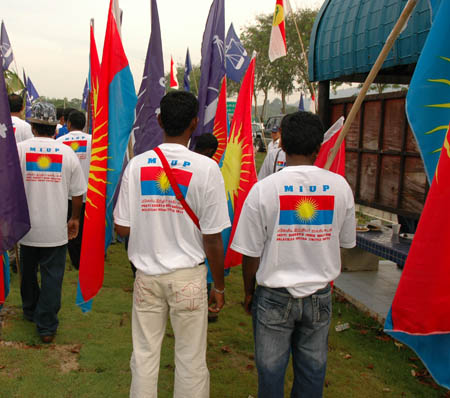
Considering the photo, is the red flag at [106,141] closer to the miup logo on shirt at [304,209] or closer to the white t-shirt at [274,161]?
the miup logo on shirt at [304,209]

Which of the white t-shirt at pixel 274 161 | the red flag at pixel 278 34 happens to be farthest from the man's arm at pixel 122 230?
the red flag at pixel 278 34

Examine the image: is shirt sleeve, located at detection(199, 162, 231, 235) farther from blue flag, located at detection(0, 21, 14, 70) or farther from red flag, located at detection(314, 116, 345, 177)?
blue flag, located at detection(0, 21, 14, 70)

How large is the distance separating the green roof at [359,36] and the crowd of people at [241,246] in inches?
139

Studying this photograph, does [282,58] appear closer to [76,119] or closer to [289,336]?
[76,119]

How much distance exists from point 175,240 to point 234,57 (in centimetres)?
692

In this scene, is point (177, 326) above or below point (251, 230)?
below

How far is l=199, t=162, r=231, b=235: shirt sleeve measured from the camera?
2701mm

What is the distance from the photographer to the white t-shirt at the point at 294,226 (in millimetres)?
2516

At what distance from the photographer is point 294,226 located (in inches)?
99.6

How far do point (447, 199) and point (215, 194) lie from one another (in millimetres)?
1227

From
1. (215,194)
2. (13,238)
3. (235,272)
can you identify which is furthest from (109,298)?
(215,194)

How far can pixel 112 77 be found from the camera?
390 cm

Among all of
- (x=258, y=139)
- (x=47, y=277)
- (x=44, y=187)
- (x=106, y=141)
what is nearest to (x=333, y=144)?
(x=106, y=141)

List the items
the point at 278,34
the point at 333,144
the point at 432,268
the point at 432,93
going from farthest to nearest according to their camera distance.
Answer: the point at 278,34
the point at 333,144
the point at 432,93
the point at 432,268
